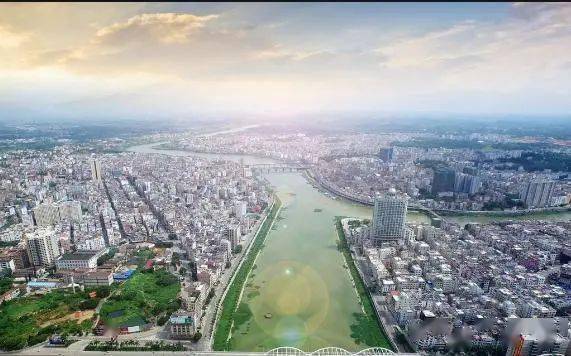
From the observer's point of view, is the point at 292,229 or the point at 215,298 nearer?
the point at 215,298

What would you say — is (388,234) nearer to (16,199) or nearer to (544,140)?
(16,199)

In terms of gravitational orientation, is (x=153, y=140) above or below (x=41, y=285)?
above

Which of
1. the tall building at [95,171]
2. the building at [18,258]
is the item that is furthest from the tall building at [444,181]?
the tall building at [95,171]

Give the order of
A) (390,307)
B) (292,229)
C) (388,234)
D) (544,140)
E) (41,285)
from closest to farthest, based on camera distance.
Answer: (390,307) < (41,285) < (388,234) < (292,229) < (544,140)

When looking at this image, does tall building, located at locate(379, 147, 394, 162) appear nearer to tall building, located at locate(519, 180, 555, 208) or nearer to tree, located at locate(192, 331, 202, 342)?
tall building, located at locate(519, 180, 555, 208)

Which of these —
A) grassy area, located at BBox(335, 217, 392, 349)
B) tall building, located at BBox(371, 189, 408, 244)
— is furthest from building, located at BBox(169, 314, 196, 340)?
tall building, located at BBox(371, 189, 408, 244)

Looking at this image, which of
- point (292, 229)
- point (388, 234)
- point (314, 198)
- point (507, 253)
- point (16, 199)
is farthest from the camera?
point (314, 198)

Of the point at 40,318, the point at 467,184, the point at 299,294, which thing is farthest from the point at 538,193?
the point at 40,318

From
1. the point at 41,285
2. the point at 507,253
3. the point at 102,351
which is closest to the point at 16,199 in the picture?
the point at 41,285
